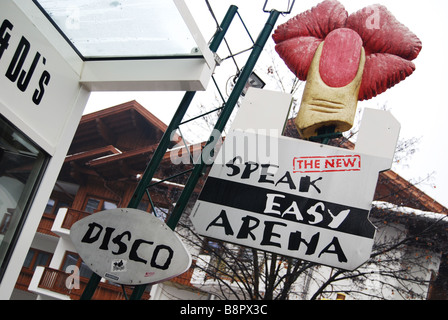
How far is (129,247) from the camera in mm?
4441

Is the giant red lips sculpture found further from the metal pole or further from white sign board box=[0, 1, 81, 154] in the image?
white sign board box=[0, 1, 81, 154]

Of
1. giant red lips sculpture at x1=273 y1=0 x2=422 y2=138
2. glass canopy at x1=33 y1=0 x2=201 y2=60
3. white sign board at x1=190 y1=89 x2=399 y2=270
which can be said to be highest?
giant red lips sculpture at x1=273 y1=0 x2=422 y2=138

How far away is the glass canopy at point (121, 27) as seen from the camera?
4.20 metres

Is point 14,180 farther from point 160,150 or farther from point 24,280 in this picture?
point 24,280

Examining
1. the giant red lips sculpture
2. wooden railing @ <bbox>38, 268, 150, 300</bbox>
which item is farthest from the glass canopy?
wooden railing @ <bbox>38, 268, 150, 300</bbox>

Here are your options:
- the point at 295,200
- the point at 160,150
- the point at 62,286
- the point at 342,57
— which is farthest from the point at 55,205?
the point at 295,200

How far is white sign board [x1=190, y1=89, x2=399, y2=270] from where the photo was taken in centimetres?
400

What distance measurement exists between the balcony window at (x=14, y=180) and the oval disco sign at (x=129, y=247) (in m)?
0.63

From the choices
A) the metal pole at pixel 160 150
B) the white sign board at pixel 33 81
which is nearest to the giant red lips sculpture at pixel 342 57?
the metal pole at pixel 160 150

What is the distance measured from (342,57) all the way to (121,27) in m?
2.88

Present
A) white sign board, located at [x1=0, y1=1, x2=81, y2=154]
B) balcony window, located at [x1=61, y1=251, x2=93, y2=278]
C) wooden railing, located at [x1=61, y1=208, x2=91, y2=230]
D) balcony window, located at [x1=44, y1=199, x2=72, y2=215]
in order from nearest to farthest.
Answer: white sign board, located at [x1=0, y1=1, x2=81, y2=154]
wooden railing, located at [x1=61, y1=208, x2=91, y2=230]
balcony window, located at [x1=61, y1=251, x2=93, y2=278]
balcony window, located at [x1=44, y1=199, x2=72, y2=215]

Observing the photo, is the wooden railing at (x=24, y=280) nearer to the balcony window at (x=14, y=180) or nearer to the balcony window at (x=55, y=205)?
the balcony window at (x=55, y=205)

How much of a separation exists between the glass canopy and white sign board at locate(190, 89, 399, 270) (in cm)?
122
